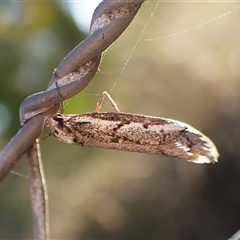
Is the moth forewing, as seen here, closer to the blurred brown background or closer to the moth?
the moth

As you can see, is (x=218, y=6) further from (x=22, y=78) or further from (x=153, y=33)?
(x=22, y=78)

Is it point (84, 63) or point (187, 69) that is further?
point (187, 69)

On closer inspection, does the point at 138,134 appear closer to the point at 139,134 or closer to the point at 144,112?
the point at 139,134

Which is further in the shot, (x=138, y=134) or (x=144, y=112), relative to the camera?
(x=144, y=112)

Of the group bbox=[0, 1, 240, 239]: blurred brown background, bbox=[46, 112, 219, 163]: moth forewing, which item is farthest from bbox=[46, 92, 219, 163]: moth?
bbox=[0, 1, 240, 239]: blurred brown background

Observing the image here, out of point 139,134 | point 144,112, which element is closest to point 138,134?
point 139,134

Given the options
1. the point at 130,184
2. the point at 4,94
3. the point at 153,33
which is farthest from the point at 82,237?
the point at 153,33
